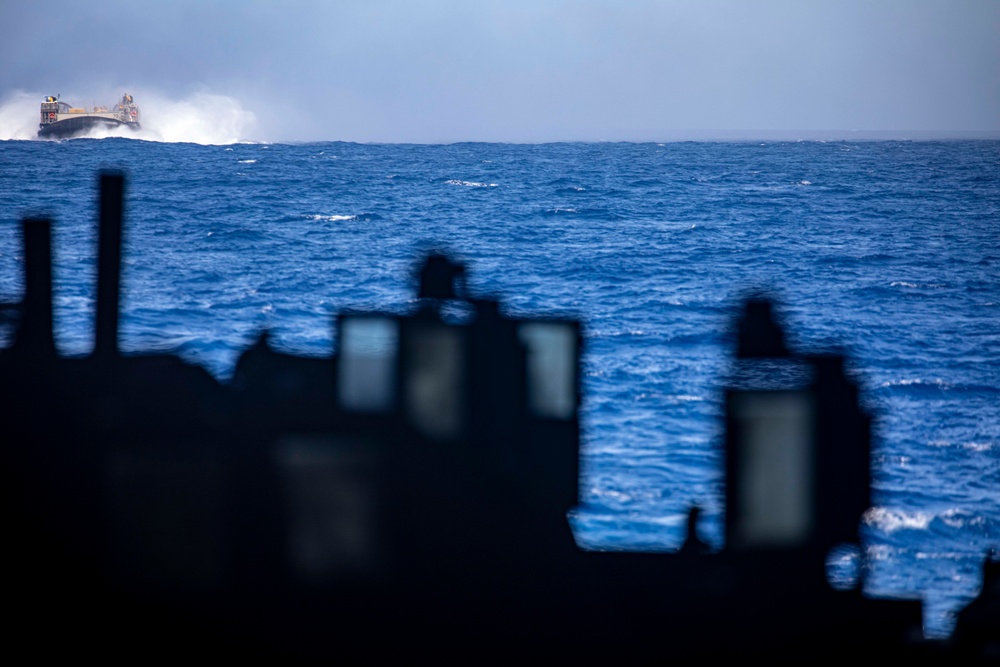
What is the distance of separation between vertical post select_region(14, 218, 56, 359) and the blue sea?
75 cm

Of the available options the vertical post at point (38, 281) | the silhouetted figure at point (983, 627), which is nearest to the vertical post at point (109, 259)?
the vertical post at point (38, 281)

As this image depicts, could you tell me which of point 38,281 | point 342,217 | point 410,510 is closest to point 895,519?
point 410,510

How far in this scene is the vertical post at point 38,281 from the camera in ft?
31.9

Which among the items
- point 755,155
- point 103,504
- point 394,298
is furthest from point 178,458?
point 755,155

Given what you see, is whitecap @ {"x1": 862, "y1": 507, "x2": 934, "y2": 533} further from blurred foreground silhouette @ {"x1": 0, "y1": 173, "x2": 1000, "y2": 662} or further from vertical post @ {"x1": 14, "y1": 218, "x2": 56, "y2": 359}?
vertical post @ {"x1": 14, "y1": 218, "x2": 56, "y2": 359}

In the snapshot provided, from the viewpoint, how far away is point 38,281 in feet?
32.1

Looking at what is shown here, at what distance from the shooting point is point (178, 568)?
904cm

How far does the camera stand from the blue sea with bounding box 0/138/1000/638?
753 inches

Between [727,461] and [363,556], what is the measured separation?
3.24 m

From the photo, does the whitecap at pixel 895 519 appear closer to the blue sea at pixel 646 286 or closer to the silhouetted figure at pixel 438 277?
→ the blue sea at pixel 646 286

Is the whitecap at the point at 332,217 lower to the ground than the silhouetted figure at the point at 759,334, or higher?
higher

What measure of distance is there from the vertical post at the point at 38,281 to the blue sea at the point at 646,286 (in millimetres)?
749

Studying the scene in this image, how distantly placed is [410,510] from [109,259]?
143 inches

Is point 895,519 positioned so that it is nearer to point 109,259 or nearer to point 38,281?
point 109,259
